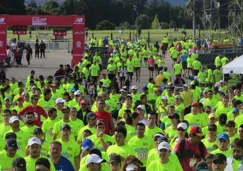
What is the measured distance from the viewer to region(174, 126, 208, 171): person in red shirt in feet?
32.7

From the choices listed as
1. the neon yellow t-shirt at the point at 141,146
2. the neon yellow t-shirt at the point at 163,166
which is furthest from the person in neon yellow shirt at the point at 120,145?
the neon yellow t-shirt at the point at 163,166

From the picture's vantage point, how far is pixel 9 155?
9.73 metres

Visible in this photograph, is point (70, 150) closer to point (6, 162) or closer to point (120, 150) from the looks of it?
point (120, 150)

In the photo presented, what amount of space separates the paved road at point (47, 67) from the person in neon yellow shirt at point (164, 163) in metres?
22.2

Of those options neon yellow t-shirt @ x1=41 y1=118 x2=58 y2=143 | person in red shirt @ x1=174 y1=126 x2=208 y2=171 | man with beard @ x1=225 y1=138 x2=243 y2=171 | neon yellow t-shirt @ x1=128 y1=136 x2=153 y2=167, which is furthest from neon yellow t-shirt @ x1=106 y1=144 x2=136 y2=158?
neon yellow t-shirt @ x1=41 y1=118 x2=58 y2=143

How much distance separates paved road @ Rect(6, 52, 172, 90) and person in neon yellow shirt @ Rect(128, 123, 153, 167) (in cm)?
2021

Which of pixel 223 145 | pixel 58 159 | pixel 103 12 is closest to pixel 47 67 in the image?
pixel 223 145

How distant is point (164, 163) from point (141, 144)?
1964mm

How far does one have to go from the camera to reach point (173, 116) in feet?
40.4

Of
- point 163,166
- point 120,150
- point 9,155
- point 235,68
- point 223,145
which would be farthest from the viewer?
point 235,68

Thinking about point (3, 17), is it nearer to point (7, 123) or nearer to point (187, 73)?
point (187, 73)

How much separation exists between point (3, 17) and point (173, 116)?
2664cm

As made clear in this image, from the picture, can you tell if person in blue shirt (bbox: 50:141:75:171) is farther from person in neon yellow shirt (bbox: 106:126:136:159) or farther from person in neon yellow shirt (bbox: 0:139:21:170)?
person in neon yellow shirt (bbox: 106:126:136:159)

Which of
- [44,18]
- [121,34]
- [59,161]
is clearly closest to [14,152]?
[59,161]
